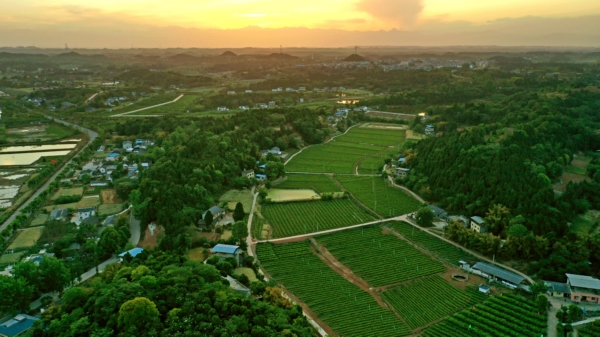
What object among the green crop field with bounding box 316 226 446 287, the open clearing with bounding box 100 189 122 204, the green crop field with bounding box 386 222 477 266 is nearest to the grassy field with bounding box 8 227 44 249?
the open clearing with bounding box 100 189 122 204

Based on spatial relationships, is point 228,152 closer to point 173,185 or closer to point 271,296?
point 173,185

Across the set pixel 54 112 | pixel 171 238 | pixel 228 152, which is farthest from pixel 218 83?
pixel 171 238

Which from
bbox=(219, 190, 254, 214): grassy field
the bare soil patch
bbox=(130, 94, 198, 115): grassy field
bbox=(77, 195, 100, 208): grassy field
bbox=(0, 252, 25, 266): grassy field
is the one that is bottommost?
bbox=(0, 252, 25, 266): grassy field

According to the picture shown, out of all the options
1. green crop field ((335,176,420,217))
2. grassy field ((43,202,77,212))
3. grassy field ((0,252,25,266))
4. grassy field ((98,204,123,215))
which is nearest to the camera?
grassy field ((0,252,25,266))

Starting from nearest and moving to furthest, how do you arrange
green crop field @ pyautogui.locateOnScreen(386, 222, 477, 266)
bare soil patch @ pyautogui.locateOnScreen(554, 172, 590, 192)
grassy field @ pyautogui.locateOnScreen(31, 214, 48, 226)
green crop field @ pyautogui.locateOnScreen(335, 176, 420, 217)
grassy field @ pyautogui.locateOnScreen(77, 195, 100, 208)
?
green crop field @ pyautogui.locateOnScreen(386, 222, 477, 266) → grassy field @ pyautogui.locateOnScreen(31, 214, 48, 226) → green crop field @ pyautogui.locateOnScreen(335, 176, 420, 217) → bare soil patch @ pyautogui.locateOnScreen(554, 172, 590, 192) → grassy field @ pyautogui.locateOnScreen(77, 195, 100, 208)

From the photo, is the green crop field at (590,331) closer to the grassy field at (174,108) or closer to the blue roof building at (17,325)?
the blue roof building at (17,325)

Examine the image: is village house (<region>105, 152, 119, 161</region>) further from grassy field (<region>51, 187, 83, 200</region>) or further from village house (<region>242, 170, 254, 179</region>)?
village house (<region>242, 170, 254, 179</region>)

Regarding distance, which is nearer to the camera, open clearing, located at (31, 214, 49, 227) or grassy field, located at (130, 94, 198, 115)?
open clearing, located at (31, 214, 49, 227)

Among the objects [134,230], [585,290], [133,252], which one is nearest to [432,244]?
[585,290]
